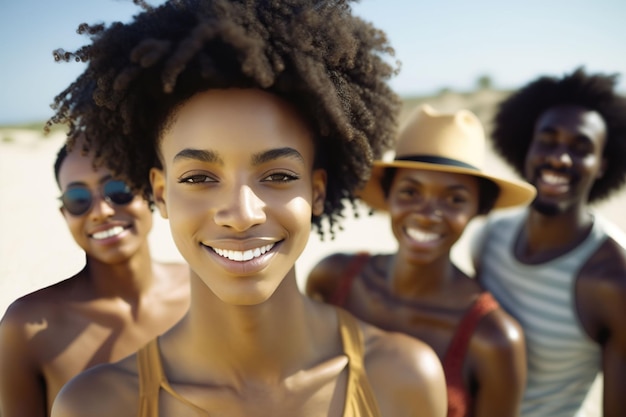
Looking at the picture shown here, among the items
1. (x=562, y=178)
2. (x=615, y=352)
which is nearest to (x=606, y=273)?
(x=615, y=352)

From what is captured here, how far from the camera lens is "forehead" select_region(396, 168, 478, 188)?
9.33 ft

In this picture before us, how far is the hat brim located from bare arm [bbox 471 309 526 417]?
2.64 feet

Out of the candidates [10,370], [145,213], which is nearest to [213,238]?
Result: [145,213]

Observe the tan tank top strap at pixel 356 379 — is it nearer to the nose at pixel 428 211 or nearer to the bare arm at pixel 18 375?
the nose at pixel 428 211

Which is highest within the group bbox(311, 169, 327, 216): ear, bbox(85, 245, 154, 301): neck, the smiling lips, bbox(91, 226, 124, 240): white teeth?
the smiling lips

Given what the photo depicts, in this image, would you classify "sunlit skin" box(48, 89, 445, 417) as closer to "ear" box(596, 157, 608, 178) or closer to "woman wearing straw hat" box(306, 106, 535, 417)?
"woman wearing straw hat" box(306, 106, 535, 417)

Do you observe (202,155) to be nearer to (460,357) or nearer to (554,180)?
(460,357)

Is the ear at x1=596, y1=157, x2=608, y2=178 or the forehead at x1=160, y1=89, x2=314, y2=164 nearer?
the forehead at x1=160, y1=89, x2=314, y2=164

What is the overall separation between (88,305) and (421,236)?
1.78m

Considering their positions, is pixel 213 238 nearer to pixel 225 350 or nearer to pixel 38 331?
pixel 225 350

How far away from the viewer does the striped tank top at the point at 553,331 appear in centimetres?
312

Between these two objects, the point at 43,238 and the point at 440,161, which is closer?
the point at 440,161

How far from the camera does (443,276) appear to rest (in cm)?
303

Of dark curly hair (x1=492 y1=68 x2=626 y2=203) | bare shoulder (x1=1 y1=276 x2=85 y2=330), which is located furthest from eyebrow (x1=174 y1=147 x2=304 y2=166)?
dark curly hair (x1=492 y1=68 x2=626 y2=203)
